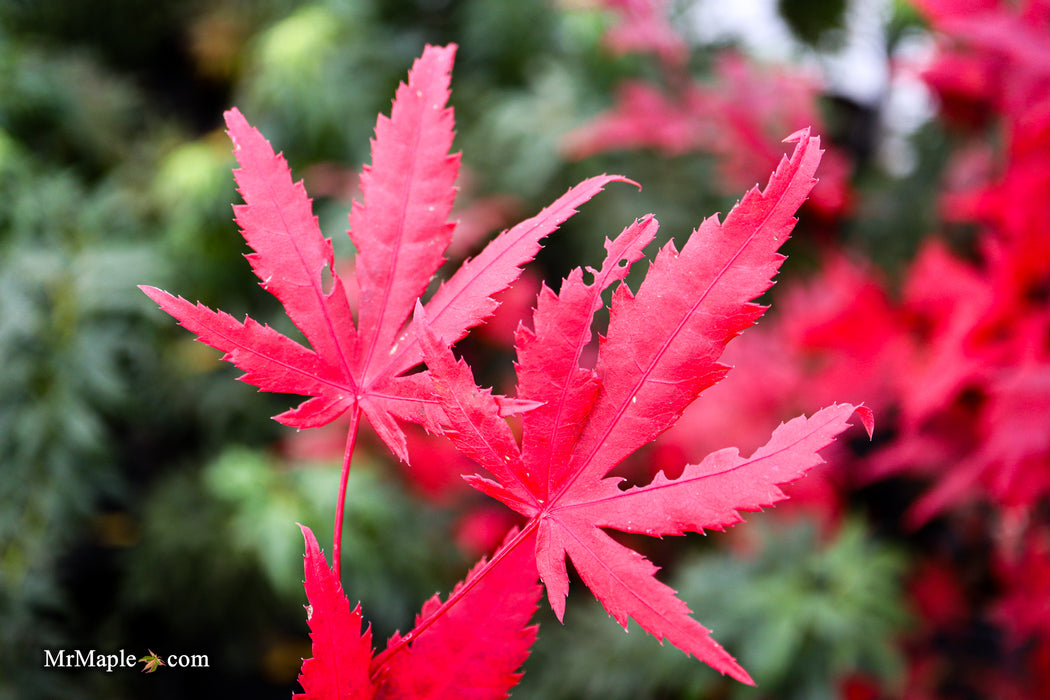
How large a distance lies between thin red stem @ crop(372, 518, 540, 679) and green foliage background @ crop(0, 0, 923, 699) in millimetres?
663

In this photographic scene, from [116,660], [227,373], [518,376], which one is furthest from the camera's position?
[227,373]

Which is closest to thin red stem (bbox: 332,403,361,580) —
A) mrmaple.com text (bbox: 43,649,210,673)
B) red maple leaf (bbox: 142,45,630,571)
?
red maple leaf (bbox: 142,45,630,571)

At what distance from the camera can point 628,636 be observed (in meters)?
1.05

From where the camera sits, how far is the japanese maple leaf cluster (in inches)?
9.7

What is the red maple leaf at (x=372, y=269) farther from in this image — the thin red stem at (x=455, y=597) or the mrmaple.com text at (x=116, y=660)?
the mrmaple.com text at (x=116, y=660)

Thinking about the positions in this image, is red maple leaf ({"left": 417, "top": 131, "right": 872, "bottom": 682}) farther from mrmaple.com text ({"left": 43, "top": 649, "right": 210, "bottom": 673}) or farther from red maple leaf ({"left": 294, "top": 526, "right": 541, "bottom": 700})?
mrmaple.com text ({"left": 43, "top": 649, "right": 210, "bottom": 673})

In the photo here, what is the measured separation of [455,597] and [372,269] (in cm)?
14

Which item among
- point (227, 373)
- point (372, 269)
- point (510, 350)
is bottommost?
point (372, 269)

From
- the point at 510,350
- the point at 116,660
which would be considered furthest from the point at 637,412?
the point at 510,350

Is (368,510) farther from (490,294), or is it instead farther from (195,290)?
(490,294)

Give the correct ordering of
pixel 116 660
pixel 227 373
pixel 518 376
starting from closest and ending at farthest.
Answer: pixel 518 376
pixel 116 660
pixel 227 373

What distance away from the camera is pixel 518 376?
26cm

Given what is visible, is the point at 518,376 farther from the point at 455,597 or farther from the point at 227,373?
the point at 227,373

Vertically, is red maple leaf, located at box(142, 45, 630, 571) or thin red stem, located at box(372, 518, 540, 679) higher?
red maple leaf, located at box(142, 45, 630, 571)
